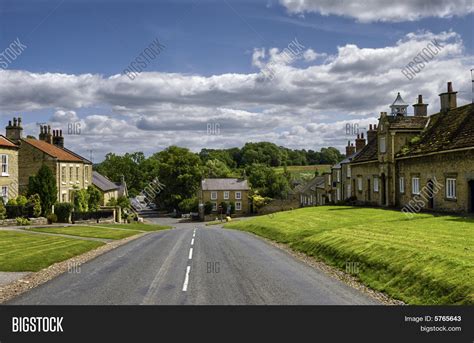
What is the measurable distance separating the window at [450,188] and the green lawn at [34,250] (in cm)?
2341

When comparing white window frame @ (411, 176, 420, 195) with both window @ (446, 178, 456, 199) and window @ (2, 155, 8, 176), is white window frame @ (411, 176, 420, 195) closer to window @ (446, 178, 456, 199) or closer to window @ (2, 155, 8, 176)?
window @ (446, 178, 456, 199)

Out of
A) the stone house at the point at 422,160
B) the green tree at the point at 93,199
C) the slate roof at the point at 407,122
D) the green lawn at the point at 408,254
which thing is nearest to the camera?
the green lawn at the point at 408,254

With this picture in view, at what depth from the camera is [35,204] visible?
137 ft

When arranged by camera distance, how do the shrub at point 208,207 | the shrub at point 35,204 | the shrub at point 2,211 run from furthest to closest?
the shrub at point 208,207
the shrub at point 35,204
the shrub at point 2,211

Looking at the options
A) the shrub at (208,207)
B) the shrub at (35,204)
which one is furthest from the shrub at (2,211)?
the shrub at (208,207)

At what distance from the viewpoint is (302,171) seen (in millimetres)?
162000

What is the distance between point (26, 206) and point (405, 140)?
Result: 3446cm

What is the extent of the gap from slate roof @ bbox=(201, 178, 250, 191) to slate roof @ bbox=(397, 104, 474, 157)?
53.8m

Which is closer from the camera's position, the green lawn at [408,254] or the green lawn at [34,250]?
the green lawn at [408,254]

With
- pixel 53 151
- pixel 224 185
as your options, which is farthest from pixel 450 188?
pixel 224 185

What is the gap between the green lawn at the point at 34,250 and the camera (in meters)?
18.4

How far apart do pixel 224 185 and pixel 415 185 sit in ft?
192

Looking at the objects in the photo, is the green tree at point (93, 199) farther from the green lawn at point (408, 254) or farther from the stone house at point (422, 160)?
the green lawn at point (408, 254)
